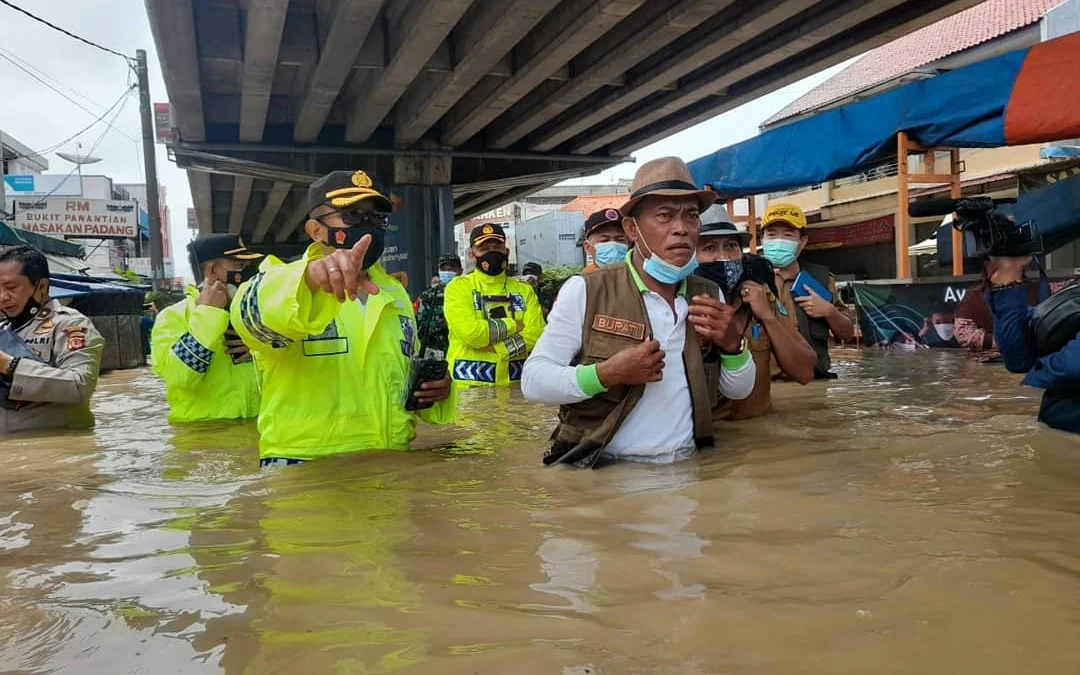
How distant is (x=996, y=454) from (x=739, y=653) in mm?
2402

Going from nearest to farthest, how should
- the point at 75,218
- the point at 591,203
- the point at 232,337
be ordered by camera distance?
the point at 232,337
the point at 75,218
the point at 591,203

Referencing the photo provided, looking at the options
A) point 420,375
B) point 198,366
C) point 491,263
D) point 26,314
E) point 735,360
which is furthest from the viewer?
point 491,263

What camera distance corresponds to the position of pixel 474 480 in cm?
339

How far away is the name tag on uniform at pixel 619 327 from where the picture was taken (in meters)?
3.15

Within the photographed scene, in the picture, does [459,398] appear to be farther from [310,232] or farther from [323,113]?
[323,113]

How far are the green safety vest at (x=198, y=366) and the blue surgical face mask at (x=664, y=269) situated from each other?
10.9 ft

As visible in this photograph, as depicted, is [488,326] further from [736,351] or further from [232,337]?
[736,351]

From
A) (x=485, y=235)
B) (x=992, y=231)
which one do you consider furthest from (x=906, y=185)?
(x=992, y=231)

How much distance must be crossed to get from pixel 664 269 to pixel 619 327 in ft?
0.96

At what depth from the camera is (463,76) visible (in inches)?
508

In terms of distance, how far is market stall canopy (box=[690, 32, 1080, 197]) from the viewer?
22.0ft

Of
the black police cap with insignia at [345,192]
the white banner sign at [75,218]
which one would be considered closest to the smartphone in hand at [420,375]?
the black police cap with insignia at [345,192]

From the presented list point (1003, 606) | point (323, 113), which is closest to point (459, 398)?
point (1003, 606)

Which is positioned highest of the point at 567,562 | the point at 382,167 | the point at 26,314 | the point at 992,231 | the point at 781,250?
the point at 382,167
